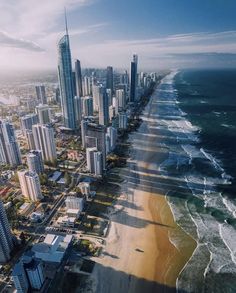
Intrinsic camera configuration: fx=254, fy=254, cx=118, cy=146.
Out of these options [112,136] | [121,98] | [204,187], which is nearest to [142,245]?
[204,187]

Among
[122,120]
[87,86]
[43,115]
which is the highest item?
[87,86]

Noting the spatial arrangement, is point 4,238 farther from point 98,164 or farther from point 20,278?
point 98,164

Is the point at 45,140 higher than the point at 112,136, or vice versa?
the point at 45,140

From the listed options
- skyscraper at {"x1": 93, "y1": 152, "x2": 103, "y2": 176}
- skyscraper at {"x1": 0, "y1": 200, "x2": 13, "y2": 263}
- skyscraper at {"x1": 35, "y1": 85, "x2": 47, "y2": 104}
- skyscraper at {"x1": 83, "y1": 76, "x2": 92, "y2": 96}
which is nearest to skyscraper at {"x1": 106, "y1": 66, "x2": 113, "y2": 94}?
skyscraper at {"x1": 83, "y1": 76, "x2": 92, "y2": 96}

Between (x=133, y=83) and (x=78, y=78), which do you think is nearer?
(x=133, y=83)

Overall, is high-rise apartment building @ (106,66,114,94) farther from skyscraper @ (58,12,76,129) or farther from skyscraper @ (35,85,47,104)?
skyscraper @ (58,12,76,129)

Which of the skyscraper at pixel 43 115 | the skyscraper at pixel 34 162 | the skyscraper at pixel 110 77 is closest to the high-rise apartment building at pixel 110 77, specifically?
the skyscraper at pixel 110 77

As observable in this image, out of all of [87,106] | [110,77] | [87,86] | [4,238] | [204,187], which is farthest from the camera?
[87,86]

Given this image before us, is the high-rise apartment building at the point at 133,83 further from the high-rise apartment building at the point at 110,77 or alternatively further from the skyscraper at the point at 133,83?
the high-rise apartment building at the point at 110,77
